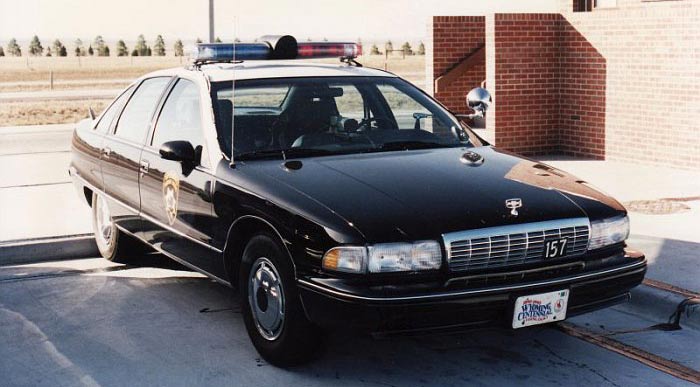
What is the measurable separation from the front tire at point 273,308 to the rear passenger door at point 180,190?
43cm

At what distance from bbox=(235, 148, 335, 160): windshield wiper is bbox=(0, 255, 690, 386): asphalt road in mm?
1044

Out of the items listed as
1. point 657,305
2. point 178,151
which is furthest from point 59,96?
point 657,305

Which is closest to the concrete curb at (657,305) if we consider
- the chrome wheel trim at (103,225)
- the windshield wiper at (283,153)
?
the windshield wiper at (283,153)

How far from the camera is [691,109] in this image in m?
12.1

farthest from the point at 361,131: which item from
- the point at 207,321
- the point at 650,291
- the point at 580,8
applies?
the point at 580,8

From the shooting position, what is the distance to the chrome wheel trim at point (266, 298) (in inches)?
215

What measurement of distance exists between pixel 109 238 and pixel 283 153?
8.33 ft

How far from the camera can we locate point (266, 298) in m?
5.57

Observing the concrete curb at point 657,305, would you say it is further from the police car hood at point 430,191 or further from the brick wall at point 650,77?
the brick wall at point 650,77

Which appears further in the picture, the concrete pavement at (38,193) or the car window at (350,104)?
the concrete pavement at (38,193)

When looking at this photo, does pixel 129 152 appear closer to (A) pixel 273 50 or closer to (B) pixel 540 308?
(A) pixel 273 50

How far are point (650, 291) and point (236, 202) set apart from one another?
271cm

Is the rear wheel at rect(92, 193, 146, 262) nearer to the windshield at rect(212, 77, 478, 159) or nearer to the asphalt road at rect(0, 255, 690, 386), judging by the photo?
the asphalt road at rect(0, 255, 690, 386)

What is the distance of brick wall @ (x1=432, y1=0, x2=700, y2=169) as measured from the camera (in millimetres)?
12180
